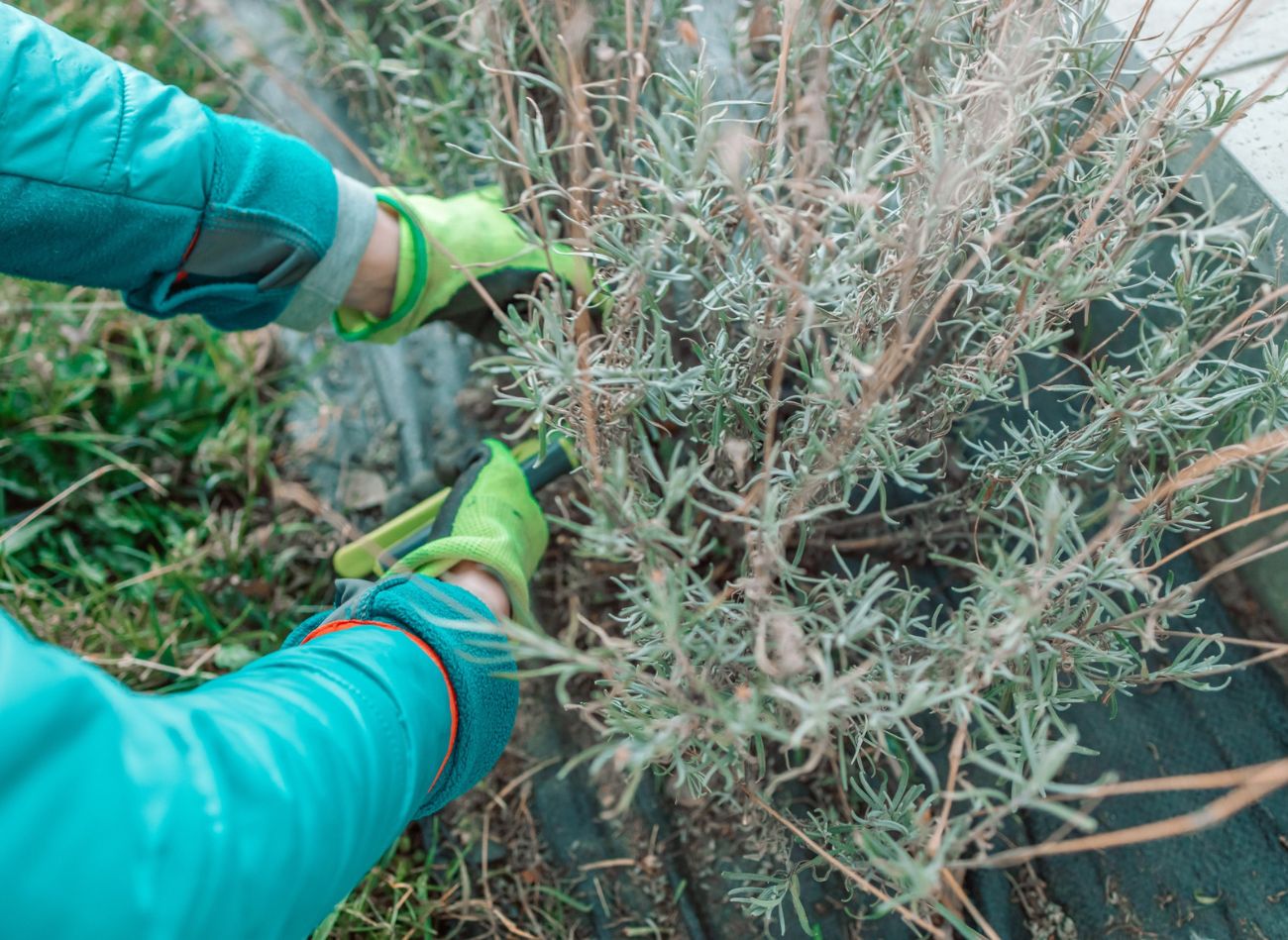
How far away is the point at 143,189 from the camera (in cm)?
120

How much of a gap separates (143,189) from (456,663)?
72 cm

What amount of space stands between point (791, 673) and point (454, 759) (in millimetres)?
493

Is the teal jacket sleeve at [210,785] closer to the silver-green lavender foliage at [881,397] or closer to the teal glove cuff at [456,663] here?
the teal glove cuff at [456,663]

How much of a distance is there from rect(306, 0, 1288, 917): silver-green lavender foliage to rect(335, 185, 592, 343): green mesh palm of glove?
309 millimetres

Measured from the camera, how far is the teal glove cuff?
1.06 meters

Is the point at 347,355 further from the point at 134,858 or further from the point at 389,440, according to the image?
the point at 134,858

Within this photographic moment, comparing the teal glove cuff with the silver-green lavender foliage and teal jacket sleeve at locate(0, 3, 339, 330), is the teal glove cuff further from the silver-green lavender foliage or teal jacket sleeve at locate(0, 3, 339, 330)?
teal jacket sleeve at locate(0, 3, 339, 330)

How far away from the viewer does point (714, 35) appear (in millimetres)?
1592

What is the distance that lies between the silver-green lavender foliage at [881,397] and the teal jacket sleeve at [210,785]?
21 centimetres

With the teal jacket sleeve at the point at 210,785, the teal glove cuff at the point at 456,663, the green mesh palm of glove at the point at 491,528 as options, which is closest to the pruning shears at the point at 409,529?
the green mesh palm of glove at the point at 491,528

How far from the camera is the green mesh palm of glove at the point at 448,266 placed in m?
1.41

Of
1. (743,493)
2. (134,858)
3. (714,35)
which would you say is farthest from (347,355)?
(134,858)

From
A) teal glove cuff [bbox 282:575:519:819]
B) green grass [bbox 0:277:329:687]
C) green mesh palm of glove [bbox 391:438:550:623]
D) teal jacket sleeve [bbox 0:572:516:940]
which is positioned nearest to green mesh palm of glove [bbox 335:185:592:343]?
green mesh palm of glove [bbox 391:438:550:623]

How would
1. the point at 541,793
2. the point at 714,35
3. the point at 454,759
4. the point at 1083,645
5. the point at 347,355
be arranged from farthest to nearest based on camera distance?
the point at 347,355
the point at 714,35
the point at 541,793
the point at 454,759
the point at 1083,645
